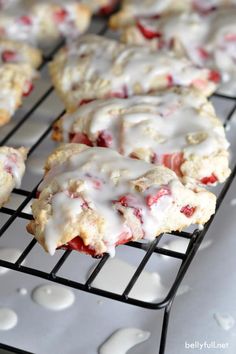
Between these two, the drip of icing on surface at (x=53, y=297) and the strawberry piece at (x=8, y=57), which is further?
the strawberry piece at (x=8, y=57)

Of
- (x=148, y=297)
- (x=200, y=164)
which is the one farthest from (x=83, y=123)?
(x=148, y=297)

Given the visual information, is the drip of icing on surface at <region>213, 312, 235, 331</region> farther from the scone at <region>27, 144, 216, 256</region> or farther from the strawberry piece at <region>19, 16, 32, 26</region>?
the strawberry piece at <region>19, 16, 32, 26</region>

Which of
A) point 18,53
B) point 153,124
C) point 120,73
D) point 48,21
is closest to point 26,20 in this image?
point 48,21

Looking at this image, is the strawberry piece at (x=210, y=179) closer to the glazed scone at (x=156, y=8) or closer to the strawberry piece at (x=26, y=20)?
the glazed scone at (x=156, y=8)

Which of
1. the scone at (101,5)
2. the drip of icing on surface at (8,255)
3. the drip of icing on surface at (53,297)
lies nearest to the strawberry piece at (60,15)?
the scone at (101,5)

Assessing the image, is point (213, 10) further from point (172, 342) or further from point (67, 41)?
point (172, 342)

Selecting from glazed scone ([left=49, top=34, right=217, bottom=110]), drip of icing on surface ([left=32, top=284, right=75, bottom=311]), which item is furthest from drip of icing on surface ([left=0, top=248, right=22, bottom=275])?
glazed scone ([left=49, top=34, right=217, bottom=110])
